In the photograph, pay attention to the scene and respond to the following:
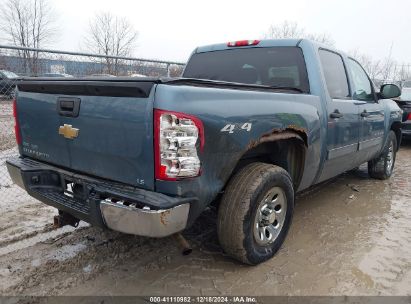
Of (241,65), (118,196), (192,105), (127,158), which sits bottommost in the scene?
(118,196)

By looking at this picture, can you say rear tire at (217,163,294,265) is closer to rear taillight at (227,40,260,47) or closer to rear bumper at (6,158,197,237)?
rear bumper at (6,158,197,237)

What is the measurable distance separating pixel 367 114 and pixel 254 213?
259 cm

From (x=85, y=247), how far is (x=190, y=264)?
3.41ft

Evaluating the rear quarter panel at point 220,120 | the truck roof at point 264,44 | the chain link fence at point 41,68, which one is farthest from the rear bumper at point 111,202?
the truck roof at point 264,44

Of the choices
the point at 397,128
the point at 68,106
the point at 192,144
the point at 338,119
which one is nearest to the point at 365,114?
the point at 338,119

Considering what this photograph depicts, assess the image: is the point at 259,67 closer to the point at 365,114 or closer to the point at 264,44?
the point at 264,44

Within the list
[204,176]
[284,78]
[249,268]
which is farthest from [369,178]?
[204,176]

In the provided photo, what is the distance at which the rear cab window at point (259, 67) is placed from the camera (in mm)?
3758

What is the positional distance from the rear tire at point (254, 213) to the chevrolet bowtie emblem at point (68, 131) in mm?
1207

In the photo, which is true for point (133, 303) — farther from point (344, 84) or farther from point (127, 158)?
point (344, 84)

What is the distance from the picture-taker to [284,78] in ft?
12.6

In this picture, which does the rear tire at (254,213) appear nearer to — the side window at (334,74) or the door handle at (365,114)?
the side window at (334,74)

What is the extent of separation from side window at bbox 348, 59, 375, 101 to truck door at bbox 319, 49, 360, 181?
0.98 ft

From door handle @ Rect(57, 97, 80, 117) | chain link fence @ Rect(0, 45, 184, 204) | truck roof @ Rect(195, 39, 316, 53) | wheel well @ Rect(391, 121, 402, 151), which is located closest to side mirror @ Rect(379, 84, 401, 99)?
wheel well @ Rect(391, 121, 402, 151)
